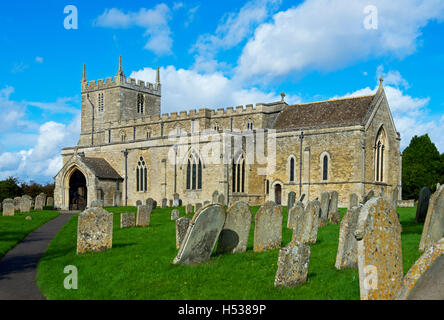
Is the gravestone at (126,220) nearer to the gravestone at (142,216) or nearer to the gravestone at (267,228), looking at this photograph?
the gravestone at (142,216)

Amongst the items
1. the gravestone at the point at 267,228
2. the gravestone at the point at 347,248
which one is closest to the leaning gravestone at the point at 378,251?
the gravestone at the point at 347,248

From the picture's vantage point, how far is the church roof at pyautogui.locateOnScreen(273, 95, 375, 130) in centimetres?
3316

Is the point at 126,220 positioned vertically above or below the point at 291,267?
below

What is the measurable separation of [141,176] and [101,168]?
3.36m

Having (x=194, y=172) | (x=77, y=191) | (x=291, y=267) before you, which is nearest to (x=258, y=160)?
(x=194, y=172)

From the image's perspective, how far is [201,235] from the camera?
998 cm

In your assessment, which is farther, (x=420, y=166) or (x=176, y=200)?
(x=420, y=166)

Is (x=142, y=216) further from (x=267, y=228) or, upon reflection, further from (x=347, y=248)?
(x=347, y=248)

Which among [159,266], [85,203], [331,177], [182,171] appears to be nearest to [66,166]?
[85,203]

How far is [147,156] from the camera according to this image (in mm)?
36969

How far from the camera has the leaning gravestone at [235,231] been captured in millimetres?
11023

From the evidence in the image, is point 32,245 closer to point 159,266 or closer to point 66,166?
point 159,266

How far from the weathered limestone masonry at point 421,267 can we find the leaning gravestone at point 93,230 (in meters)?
8.92

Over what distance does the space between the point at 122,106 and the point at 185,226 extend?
133ft
